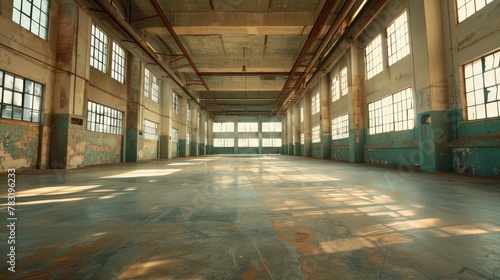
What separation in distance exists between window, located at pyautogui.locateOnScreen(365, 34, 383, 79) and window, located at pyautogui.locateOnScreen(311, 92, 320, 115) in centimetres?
754

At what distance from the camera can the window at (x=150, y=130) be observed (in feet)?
49.5

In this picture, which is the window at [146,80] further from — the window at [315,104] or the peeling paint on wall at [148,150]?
the window at [315,104]

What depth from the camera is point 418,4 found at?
290 inches

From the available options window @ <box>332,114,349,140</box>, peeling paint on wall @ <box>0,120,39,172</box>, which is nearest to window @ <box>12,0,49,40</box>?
peeling paint on wall @ <box>0,120,39,172</box>

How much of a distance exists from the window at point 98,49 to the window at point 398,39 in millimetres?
12240

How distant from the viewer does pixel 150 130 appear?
51.7 feet

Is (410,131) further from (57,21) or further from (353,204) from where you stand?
(57,21)

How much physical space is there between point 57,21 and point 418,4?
39.5ft

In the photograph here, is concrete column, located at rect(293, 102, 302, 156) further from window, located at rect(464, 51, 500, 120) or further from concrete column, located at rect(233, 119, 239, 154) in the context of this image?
window, located at rect(464, 51, 500, 120)

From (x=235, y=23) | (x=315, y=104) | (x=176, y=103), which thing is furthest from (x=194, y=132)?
(x=235, y=23)

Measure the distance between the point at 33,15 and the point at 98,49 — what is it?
3034mm

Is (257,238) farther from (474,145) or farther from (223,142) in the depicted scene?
(223,142)

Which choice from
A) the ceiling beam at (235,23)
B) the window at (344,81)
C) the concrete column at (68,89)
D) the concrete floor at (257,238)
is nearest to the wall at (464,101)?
the concrete floor at (257,238)

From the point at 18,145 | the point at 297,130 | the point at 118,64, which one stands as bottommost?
the point at 18,145
